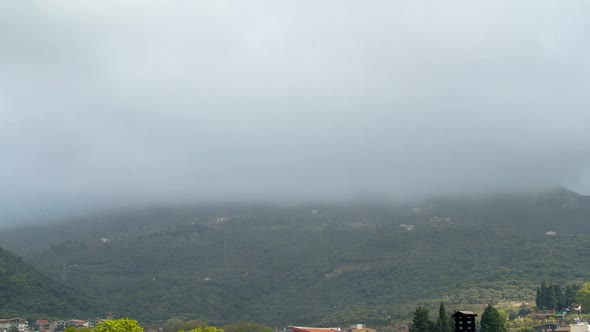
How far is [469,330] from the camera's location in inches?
1476

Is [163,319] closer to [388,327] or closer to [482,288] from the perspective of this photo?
[388,327]

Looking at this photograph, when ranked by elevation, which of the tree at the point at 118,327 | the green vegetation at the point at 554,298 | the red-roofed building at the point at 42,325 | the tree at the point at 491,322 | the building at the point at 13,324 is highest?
the tree at the point at 491,322

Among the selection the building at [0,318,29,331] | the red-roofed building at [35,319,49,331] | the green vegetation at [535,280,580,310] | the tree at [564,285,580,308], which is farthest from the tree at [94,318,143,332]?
the tree at [564,285,580,308]

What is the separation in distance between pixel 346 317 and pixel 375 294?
26.2m

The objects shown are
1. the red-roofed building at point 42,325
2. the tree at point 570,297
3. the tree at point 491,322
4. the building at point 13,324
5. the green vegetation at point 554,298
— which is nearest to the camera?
the tree at point 491,322

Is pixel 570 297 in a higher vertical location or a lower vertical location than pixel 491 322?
lower

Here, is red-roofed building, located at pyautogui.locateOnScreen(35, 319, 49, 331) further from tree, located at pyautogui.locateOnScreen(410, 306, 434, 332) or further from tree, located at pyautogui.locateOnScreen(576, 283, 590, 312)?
tree, located at pyautogui.locateOnScreen(576, 283, 590, 312)

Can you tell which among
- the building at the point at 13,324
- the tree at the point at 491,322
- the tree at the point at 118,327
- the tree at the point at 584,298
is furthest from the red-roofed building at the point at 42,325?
the tree at the point at 584,298

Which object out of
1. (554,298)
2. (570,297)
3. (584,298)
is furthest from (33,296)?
(584,298)

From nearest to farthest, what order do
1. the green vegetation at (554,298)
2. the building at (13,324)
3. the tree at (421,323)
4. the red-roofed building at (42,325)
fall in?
the tree at (421,323)
the green vegetation at (554,298)
the building at (13,324)
the red-roofed building at (42,325)

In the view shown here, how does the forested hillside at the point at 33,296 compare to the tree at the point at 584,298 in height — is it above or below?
below

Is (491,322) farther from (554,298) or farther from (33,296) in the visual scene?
(33,296)

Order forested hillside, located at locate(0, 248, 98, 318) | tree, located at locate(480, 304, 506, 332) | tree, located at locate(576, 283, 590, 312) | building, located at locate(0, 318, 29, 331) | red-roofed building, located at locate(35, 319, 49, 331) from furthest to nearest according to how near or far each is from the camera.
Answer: forested hillside, located at locate(0, 248, 98, 318)
red-roofed building, located at locate(35, 319, 49, 331)
building, located at locate(0, 318, 29, 331)
tree, located at locate(576, 283, 590, 312)
tree, located at locate(480, 304, 506, 332)

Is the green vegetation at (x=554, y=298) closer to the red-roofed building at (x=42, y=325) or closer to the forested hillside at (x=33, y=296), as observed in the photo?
the red-roofed building at (x=42, y=325)
